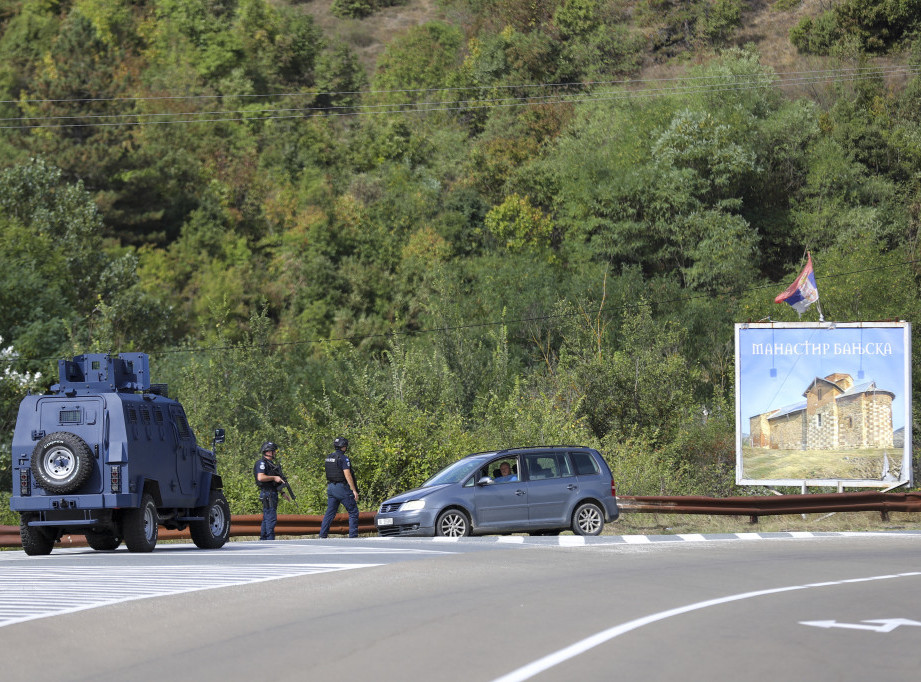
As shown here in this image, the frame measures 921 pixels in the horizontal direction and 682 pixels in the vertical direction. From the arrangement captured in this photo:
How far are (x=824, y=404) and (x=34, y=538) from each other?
17.4 m

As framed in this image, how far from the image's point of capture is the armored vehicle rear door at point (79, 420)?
18.7m

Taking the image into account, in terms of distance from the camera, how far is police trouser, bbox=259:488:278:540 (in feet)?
76.5

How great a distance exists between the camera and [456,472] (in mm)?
22609

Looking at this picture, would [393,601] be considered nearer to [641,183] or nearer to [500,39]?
[641,183]

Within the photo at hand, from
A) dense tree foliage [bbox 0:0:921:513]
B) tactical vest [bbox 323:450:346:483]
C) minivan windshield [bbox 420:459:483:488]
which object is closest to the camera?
minivan windshield [bbox 420:459:483:488]

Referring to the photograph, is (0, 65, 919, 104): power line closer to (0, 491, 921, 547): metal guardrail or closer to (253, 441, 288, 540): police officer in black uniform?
(0, 491, 921, 547): metal guardrail

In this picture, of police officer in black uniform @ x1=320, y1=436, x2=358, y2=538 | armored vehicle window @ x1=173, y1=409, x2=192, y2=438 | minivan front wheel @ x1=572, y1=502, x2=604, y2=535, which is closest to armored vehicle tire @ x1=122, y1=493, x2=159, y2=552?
armored vehicle window @ x1=173, y1=409, x2=192, y2=438

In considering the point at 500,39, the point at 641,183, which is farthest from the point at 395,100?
the point at 641,183

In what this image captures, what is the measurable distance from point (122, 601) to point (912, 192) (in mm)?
64958

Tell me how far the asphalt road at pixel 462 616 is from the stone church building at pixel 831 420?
12274 mm

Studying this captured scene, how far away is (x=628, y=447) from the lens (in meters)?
33.8

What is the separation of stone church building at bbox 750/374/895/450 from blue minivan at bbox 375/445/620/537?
8.02m

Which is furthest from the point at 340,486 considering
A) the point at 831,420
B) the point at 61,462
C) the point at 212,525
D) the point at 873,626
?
the point at 873,626

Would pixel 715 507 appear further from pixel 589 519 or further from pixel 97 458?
pixel 97 458
